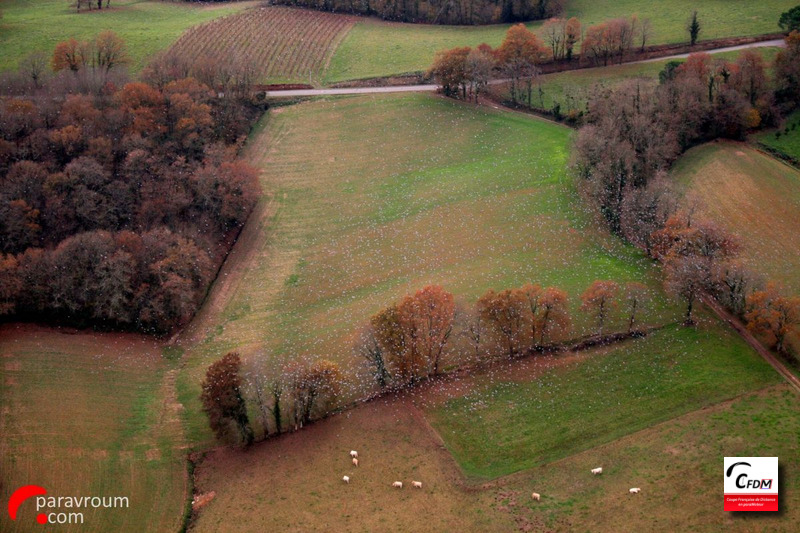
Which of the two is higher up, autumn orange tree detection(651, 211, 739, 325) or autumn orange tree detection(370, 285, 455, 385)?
autumn orange tree detection(651, 211, 739, 325)

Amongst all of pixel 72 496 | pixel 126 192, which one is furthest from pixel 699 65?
pixel 72 496

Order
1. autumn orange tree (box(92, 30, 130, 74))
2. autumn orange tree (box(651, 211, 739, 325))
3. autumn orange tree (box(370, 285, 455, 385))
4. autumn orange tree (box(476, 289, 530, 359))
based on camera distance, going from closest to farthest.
Result: autumn orange tree (box(370, 285, 455, 385))
autumn orange tree (box(476, 289, 530, 359))
autumn orange tree (box(651, 211, 739, 325))
autumn orange tree (box(92, 30, 130, 74))

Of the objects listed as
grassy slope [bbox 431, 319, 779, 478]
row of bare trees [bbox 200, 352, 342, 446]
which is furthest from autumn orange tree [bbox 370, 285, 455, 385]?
row of bare trees [bbox 200, 352, 342, 446]

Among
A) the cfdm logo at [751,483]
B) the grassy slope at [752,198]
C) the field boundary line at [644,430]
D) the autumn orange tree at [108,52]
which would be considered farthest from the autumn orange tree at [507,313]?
the autumn orange tree at [108,52]

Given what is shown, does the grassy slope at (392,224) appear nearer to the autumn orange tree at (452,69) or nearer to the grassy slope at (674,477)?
the autumn orange tree at (452,69)

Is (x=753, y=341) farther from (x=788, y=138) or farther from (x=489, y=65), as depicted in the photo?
(x=489, y=65)

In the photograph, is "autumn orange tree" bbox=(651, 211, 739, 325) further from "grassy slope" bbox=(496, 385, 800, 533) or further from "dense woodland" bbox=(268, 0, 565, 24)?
"dense woodland" bbox=(268, 0, 565, 24)
